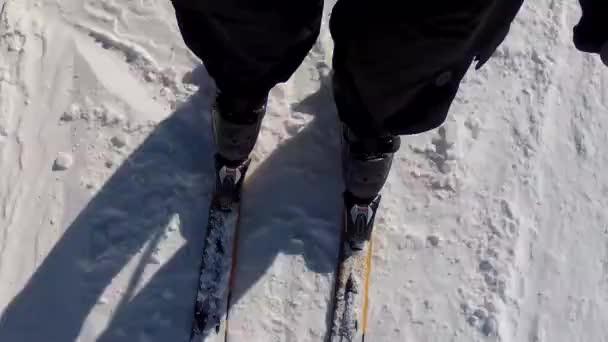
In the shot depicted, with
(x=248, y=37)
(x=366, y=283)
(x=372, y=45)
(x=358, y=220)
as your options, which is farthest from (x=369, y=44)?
(x=366, y=283)

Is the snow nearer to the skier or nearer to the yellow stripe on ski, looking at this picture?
the yellow stripe on ski

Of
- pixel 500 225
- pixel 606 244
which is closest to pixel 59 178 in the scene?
pixel 500 225

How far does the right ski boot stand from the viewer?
1285mm

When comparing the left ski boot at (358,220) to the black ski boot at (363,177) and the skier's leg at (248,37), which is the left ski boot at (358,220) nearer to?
the black ski boot at (363,177)

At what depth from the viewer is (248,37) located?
41.1 inches

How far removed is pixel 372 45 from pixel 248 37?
18 centimetres

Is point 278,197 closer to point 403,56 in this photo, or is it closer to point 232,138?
point 232,138

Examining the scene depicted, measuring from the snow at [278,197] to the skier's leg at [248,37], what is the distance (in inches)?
15.2

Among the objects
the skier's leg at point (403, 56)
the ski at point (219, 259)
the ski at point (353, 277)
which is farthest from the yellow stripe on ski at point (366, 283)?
the skier's leg at point (403, 56)

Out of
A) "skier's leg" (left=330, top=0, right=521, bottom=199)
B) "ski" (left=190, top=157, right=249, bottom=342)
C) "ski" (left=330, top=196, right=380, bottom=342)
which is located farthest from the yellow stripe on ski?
"skier's leg" (left=330, top=0, right=521, bottom=199)

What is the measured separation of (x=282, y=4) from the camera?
1.00 m

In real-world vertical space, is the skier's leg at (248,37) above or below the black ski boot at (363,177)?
above

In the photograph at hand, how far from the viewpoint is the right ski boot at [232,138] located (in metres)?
1.29

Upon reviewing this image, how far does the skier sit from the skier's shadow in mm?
354
